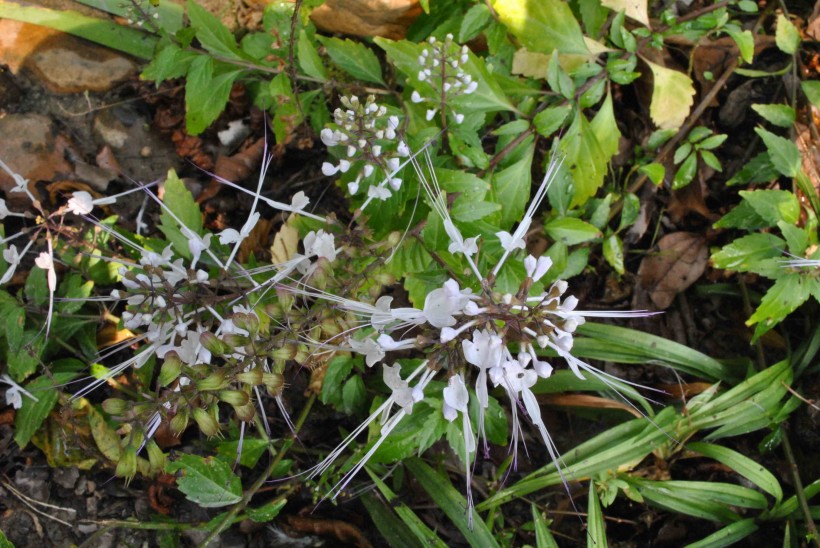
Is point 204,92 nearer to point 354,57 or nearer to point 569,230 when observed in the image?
point 354,57

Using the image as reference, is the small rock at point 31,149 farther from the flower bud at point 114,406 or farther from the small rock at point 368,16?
the flower bud at point 114,406

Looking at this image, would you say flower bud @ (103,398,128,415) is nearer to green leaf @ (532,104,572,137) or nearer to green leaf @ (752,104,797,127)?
green leaf @ (532,104,572,137)

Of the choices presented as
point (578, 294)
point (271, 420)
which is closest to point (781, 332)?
point (578, 294)

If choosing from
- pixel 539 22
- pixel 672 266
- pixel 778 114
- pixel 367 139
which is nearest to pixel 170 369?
pixel 367 139

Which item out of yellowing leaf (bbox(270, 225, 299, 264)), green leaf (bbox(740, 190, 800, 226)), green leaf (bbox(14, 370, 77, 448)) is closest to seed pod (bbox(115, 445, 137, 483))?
green leaf (bbox(14, 370, 77, 448))

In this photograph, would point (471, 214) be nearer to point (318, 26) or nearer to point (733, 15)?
point (318, 26)

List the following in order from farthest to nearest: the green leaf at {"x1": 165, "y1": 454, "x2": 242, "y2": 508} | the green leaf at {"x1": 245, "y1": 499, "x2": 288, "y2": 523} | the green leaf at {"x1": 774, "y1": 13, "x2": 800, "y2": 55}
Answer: the green leaf at {"x1": 774, "y1": 13, "x2": 800, "y2": 55}, the green leaf at {"x1": 245, "y1": 499, "x2": 288, "y2": 523}, the green leaf at {"x1": 165, "y1": 454, "x2": 242, "y2": 508}
